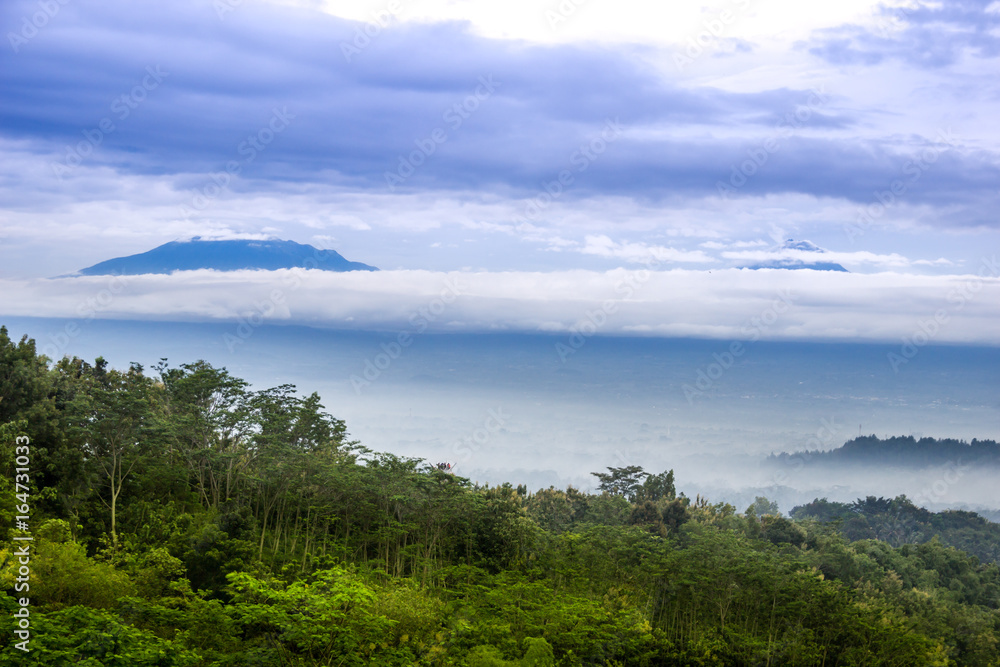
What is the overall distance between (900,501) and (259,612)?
104080 mm

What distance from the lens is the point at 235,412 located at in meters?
32.6

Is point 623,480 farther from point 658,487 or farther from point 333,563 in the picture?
point 333,563

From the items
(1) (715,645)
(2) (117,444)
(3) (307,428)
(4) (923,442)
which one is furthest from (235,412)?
(4) (923,442)

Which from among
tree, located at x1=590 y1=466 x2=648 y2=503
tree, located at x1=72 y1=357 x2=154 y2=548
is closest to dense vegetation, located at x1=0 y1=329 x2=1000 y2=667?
tree, located at x1=72 y1=357 x2=154 y2=548

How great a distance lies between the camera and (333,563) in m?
27.5

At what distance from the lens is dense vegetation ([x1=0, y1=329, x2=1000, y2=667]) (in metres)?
19.2

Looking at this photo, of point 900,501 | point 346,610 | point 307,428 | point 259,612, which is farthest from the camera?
point 900,501

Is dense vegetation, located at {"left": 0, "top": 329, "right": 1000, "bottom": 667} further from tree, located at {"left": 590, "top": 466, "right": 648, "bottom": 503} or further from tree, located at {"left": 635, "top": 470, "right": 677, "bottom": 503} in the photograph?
tree, located at {"left": 590, "top": 466, "right": 648, "bottom": 503}

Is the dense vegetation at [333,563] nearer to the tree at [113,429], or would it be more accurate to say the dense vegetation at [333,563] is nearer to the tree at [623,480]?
the tree at [113,429]

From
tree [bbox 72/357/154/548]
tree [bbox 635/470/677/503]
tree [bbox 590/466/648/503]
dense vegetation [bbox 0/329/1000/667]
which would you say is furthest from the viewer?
tree [bbox 590/466/648/503]

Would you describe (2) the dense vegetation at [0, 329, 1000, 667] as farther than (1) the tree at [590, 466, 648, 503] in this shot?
No

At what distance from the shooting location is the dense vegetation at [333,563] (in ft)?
62.9

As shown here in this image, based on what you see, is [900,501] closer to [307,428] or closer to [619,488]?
[619,488]

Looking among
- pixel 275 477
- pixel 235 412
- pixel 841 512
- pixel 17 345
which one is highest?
pixel 17 345
